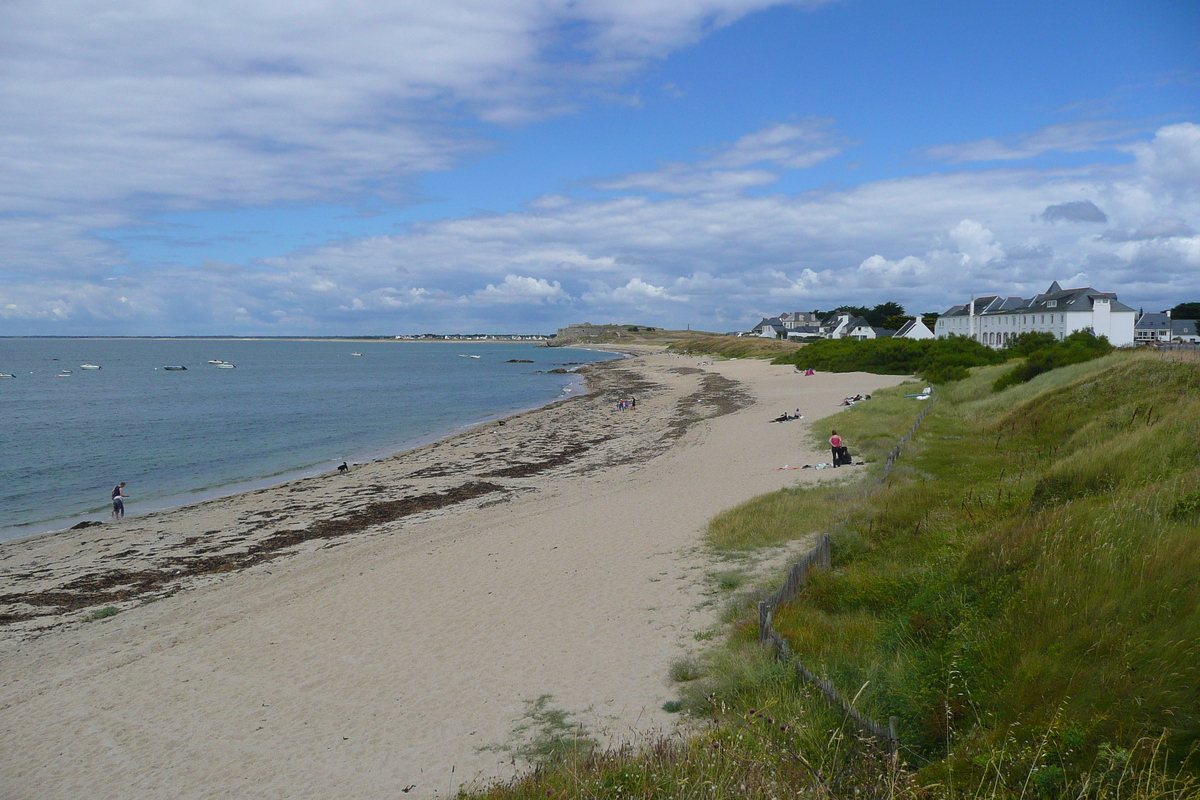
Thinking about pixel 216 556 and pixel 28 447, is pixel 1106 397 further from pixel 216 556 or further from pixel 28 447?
pixel 28 447

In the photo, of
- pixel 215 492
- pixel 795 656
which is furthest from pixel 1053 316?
pixel 795 656

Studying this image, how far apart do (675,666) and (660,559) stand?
4.71 metres

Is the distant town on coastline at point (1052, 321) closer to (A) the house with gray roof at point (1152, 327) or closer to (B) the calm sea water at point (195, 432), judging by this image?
(A) the house with gray roof at point (1152, 327)

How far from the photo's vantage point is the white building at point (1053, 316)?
5909 cm

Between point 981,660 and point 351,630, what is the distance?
8.89 metres

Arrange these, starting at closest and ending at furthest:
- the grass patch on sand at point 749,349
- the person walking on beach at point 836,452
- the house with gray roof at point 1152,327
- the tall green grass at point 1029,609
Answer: the tall green grass at point 1029,609, the person walking on beach at point 836,452, the house with gray roof at point 1152,327, the grass patch on sand at point 749,349

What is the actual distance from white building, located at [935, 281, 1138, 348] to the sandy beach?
165 feet

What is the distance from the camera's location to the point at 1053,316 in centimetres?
6159

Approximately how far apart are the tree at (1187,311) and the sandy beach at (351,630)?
10051cm

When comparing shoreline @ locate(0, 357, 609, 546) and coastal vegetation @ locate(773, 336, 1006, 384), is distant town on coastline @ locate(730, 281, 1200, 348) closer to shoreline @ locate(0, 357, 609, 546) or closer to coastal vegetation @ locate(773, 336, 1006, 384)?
coastal vegetation @ locate(773, 336, 1006, 384)

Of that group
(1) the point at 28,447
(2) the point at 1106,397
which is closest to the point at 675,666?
(2) the point at 1106,397

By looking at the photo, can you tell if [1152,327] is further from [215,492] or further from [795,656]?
[795,656]

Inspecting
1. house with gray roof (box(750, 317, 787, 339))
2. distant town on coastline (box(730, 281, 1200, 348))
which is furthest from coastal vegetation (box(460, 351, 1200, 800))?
house with gray roof (box(750, 317, 787, 339))

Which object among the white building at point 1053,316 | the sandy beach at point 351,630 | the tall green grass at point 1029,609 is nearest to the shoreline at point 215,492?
the sandy beach at point 351,630
